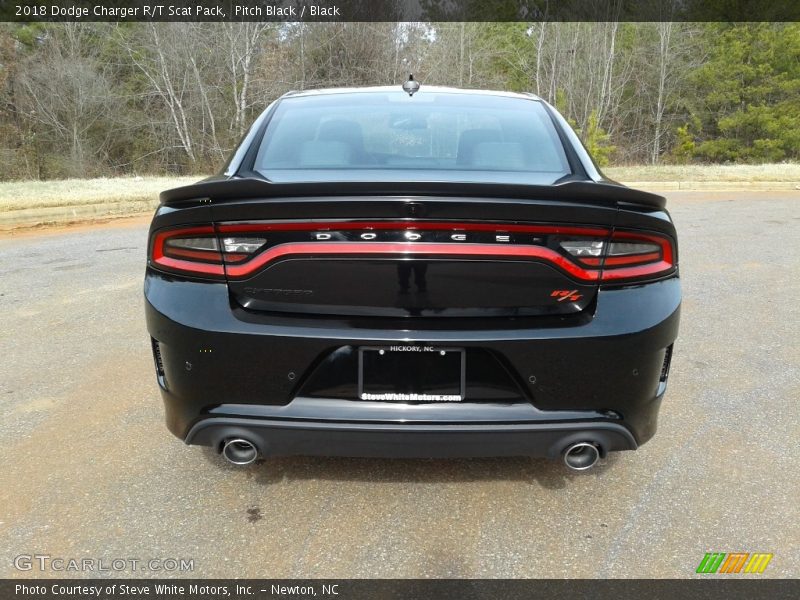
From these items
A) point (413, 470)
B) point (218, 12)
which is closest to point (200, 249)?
point (413, 470)

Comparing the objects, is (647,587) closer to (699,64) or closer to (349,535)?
(349,535)

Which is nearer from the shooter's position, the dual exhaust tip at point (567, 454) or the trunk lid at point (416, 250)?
the trunk lid at point (416, 250)

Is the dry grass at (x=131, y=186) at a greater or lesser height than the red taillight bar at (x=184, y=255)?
lesser

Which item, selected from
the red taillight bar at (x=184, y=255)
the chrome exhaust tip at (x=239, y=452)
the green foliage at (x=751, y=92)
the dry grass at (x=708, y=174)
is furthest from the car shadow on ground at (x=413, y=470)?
the green foliage at (x=751, y=92)

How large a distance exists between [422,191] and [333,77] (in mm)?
29666

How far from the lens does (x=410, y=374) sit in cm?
209

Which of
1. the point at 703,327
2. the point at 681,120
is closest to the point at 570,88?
the point at 681,120

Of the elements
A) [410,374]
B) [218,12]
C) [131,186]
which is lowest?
[131,186]

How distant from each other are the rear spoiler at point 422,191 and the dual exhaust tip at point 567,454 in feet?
2.78

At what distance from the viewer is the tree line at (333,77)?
29281 mm

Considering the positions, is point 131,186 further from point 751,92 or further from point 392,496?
point 751,92

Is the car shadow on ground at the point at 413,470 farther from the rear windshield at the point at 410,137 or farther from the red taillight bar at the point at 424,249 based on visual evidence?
the rear windshield at the point at 410,137

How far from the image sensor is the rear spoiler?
206cm

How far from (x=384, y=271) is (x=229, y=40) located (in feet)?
97.6
